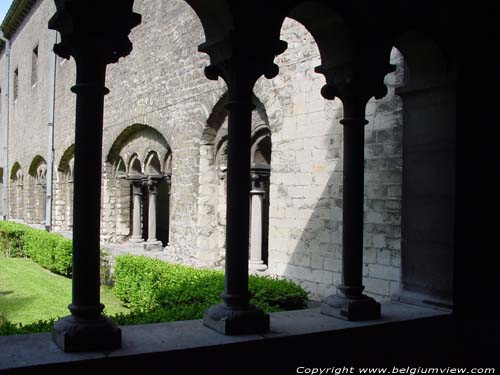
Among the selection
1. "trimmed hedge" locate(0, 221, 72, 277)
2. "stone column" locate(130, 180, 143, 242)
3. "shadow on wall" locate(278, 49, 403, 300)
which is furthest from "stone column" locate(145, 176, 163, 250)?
"shadow on wall" locate(278, 49, 403, 300)

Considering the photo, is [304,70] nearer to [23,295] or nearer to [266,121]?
[266,121]

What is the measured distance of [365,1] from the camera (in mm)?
3344


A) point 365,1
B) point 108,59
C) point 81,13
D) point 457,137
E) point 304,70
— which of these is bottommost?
point 457,137

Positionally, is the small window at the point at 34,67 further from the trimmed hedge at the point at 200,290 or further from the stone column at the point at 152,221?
the trimmed hedge at the point at 200,290

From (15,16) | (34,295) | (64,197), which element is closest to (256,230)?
(34,295)

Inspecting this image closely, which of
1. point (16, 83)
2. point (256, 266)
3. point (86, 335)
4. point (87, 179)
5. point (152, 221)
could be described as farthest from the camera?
point (16, 83)

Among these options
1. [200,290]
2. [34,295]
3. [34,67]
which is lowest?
[34,295]

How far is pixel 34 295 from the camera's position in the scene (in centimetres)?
847

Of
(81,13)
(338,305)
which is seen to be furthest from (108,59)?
(338,305)

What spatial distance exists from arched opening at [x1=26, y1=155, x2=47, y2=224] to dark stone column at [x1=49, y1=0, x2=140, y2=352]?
668 inches

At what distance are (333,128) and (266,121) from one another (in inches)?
63.3

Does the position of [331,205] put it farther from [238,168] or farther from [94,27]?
[94,27]

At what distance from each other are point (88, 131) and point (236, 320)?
46.4 inches

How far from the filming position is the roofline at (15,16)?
1878 cm
